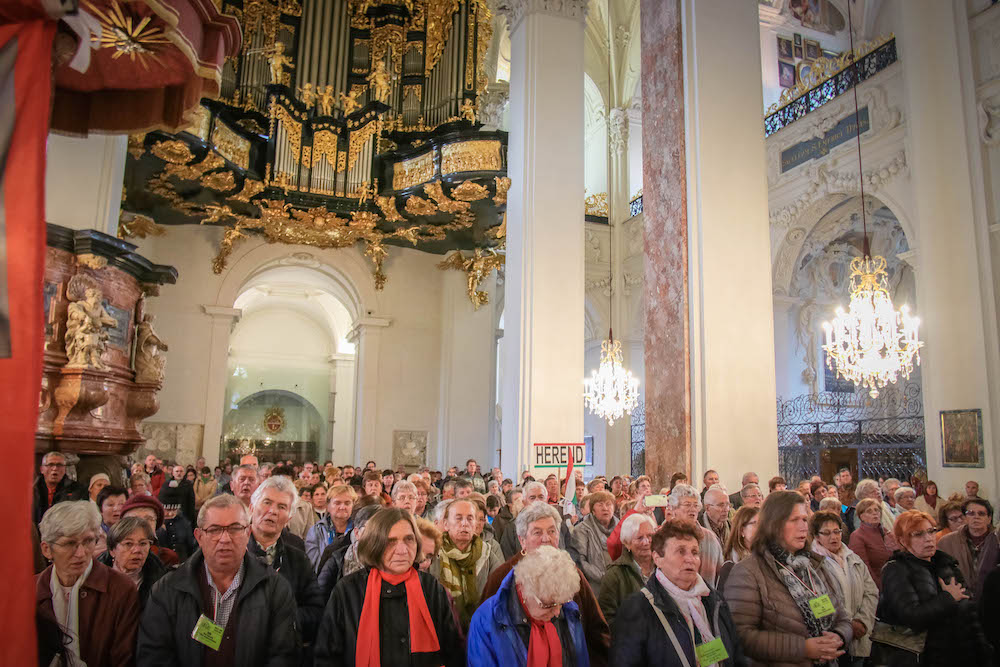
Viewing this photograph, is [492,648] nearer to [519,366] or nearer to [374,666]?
[374,666]

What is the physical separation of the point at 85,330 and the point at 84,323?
8cm

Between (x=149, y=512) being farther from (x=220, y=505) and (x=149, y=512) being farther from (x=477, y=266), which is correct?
(x=477, y=266)

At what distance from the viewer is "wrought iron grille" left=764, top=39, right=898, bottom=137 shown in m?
11.7

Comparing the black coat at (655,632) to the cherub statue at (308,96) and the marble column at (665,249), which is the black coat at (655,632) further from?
the cherub statue at (308,96)

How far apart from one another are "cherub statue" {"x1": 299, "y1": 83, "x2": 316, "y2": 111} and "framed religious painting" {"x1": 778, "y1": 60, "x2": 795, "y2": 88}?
382 inches

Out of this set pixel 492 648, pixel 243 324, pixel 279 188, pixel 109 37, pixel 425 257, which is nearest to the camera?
pixel 492 648

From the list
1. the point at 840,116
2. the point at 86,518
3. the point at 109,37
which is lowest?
the point at 86,518

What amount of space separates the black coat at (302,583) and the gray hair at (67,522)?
2.45ft

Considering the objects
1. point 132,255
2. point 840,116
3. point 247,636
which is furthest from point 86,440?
point 840,116

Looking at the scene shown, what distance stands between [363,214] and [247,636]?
12.3 m

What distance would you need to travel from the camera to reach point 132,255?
9.17 m

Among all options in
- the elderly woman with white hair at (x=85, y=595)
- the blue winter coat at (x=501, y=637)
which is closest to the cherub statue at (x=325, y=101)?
the elderly woman with white hair at (x=85, y=595)

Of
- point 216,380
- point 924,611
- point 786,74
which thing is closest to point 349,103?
point 216,380

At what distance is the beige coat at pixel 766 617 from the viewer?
10.1 feet
